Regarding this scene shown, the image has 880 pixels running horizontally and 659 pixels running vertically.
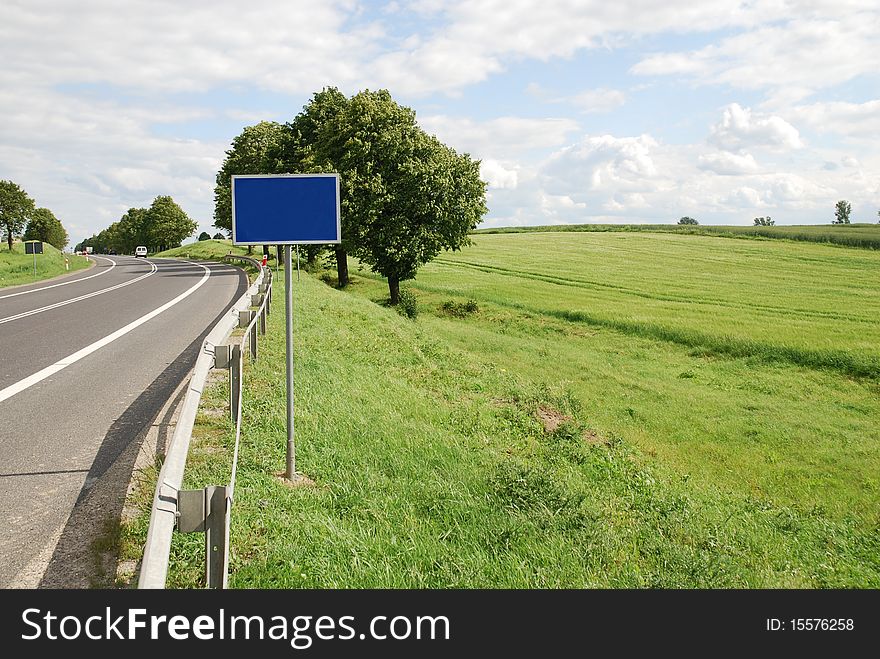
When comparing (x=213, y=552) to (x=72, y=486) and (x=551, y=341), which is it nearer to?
(x=72, y=486)

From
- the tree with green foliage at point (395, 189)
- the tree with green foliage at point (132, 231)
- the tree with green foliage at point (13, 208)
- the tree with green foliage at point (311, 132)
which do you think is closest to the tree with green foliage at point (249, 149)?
the tree with green foliage at point (311, 132)

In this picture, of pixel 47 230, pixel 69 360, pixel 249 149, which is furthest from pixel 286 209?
pixel 47 230

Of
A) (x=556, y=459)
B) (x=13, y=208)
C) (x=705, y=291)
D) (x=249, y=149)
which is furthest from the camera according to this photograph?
(x=13, y=208)

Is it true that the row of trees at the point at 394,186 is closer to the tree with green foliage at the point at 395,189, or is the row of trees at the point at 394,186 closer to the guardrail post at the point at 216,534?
the tree with green foliage at the point at 395,189

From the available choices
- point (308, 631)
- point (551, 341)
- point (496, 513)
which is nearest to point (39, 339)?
point (496, 513)

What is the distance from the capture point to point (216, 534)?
155 inches

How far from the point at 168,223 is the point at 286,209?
11291 centimetres

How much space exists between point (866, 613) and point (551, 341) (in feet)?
80.7

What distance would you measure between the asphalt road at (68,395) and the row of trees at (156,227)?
96020 millimetres

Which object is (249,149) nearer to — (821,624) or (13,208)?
(13,208)

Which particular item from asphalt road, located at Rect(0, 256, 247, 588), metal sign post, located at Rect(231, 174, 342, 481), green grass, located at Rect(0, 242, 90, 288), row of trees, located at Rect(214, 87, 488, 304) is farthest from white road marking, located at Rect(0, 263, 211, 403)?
green grass, located at Rect(0, 242, 90, 288)

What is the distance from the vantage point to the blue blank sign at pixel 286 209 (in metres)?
6.27

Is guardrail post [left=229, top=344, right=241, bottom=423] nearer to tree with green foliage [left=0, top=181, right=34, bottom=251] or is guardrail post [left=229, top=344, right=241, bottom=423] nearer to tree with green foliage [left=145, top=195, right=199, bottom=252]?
tree with green foliage [left=0, top=181, right=34, bottom=251]

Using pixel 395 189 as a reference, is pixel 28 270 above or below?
below
